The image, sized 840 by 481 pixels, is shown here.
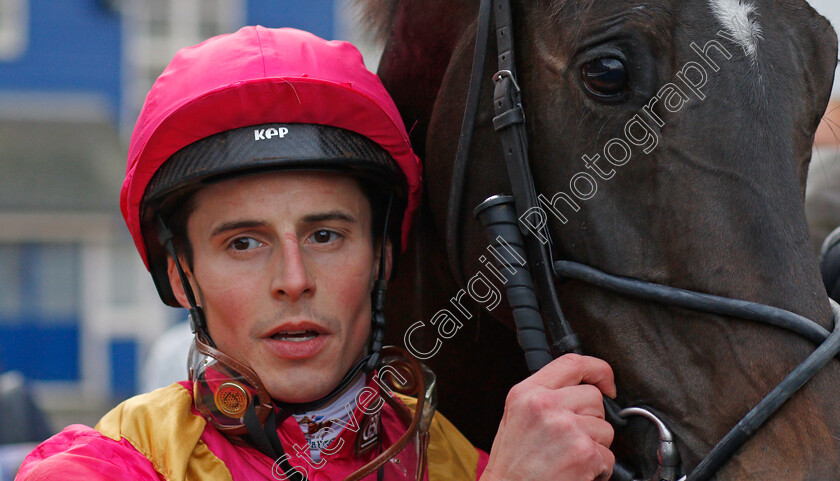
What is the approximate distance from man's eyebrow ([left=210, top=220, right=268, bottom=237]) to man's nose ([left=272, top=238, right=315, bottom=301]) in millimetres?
70

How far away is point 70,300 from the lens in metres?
11.8

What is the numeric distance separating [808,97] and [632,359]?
608mm

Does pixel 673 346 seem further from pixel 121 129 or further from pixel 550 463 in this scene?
pixel 121 129

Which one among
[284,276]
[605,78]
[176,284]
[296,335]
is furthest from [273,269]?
[605,78]

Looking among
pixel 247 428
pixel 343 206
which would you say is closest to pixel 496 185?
pixel 343 206

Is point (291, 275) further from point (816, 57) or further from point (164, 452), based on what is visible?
point (816, 57)

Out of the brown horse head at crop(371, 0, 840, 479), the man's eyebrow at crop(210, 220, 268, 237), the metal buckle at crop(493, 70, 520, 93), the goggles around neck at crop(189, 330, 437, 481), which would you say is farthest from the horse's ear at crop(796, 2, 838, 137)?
the man's eyebrow at crop(210, 220, 268, 237)

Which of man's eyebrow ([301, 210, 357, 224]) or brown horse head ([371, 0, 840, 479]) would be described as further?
man's eyebrow ([301, 210, 357, 224])

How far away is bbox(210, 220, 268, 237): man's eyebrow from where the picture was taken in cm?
187

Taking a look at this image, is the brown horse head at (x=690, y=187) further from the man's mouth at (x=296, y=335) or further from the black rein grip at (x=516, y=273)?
the man's mouth at (x=296, y=335)

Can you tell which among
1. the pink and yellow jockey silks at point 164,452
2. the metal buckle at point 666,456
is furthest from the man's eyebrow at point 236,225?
the metal buckle at point 666,456

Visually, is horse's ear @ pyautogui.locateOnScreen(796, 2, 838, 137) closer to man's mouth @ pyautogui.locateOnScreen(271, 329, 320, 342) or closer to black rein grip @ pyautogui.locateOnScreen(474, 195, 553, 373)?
black rein grip @ pyautogui.locateOnScreen(474, 195, 553, 373)

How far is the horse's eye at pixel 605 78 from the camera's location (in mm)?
1568

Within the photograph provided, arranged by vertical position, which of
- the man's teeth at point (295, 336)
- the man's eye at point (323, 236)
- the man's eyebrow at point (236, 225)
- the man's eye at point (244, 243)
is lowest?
the man's teeth at point (295, 336)
